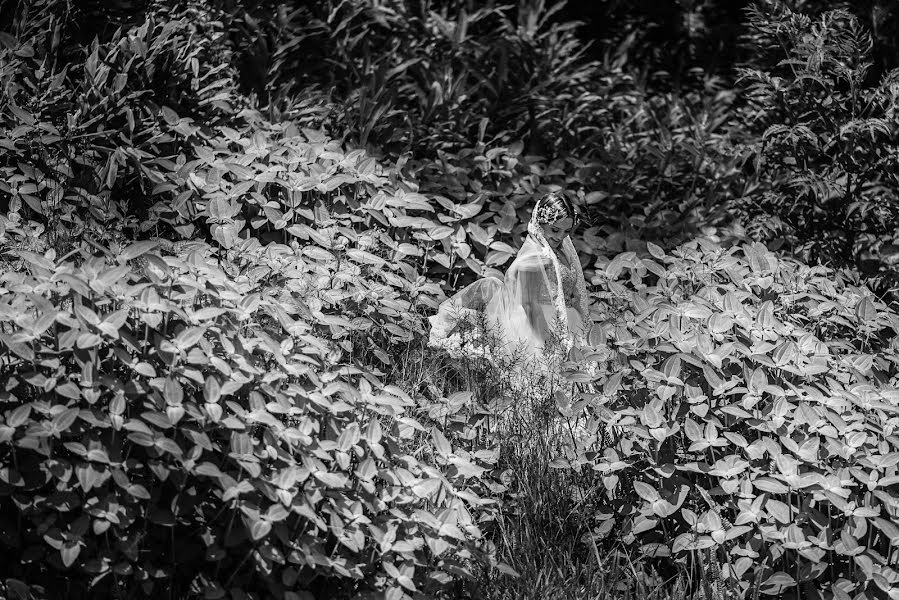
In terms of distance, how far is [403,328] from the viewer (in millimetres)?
3748

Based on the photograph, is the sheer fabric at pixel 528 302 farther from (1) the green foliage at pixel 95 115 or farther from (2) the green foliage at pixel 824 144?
(1) the green foliage at pixel 95 115

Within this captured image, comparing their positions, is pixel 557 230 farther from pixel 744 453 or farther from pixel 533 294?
pixel 744 453

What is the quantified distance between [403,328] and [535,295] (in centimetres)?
70

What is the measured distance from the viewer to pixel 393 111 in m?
5.27

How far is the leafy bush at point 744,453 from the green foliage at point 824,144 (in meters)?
1.71

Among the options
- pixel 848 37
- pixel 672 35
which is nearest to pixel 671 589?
pixel 848 37

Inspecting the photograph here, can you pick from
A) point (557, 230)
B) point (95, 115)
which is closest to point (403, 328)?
point (557, 230)

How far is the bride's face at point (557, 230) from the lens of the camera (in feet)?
13.2

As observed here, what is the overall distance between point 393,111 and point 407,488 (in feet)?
10.6

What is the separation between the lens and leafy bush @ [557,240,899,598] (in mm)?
2680

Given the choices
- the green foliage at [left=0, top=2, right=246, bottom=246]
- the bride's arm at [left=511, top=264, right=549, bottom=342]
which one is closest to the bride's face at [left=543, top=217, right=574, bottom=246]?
the bride's arm at [left=511, top=264, right=549, bottom=342]

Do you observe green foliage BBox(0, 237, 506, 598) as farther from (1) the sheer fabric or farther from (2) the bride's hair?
(2) the bride's hair

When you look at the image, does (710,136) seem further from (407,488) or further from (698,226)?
(407,488)

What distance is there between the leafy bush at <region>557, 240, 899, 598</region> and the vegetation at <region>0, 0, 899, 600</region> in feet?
0.05
